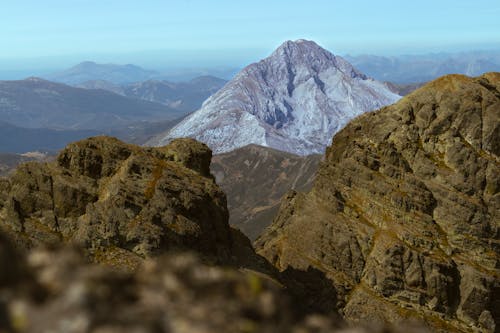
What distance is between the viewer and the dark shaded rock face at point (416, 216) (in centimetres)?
7600

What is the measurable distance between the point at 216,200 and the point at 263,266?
37.3 feet

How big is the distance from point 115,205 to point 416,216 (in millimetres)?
51681

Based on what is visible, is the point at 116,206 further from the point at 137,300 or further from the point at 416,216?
the point at 416,216

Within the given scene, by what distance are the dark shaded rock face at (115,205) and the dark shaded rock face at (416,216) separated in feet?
80.8

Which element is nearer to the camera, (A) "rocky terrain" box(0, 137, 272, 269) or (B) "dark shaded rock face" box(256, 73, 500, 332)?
(A) "rocky terrain" box(0, 137, 272, 269)

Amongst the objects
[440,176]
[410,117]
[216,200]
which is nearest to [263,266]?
[216,200]

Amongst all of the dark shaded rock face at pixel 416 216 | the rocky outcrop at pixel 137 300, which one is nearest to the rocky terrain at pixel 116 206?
the dark shaded rock face at pixel 416 216

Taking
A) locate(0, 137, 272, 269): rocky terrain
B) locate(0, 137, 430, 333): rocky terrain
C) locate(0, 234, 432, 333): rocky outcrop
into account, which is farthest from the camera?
locate(0, 137, 272, 269): rocky terrain

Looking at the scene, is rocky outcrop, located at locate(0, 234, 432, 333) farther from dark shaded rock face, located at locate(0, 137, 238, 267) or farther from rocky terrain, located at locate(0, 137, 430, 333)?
dark shaded rock face, located at locate(0, 137, 238, 267)

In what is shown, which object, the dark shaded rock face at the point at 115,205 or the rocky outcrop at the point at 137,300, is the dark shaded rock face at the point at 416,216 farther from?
the rocky outcrop at the point at 137,300

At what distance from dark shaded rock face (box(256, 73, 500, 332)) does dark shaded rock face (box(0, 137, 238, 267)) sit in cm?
2461

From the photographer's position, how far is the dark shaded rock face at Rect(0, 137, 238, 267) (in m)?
54.4

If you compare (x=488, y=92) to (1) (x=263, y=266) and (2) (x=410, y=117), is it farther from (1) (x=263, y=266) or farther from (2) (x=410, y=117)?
(1) (x=263, y=266)

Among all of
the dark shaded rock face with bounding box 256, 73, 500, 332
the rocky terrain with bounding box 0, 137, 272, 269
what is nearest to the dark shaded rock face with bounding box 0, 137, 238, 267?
the rocky terrain with bounding box 0, 137, 272, 269
